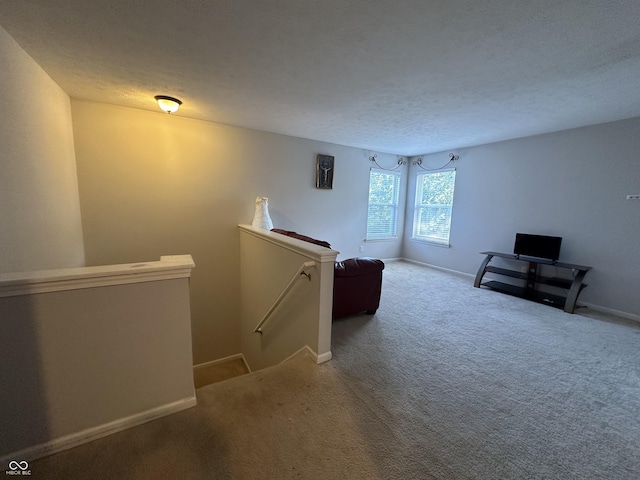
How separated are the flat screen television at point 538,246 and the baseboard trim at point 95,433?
4791 millimetres

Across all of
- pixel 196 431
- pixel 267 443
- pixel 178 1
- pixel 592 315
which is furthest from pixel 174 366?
pixel 592 315

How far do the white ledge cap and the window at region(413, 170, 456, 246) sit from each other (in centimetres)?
525

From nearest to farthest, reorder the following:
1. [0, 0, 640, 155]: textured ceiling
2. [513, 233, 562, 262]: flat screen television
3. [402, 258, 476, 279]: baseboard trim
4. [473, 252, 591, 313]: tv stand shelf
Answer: [0, 0, 640, 155]: textured ceiling
[473, 252, 591, 313]: tv stand shelf
[513, 233, 562, 262]: flat screen television
[402, 258, 476, 279]: baseboard trim

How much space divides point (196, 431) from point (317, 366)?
94 cm

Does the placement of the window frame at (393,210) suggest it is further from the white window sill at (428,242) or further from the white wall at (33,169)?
the white wall at (33,169)

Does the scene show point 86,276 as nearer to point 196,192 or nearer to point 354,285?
point 354,285

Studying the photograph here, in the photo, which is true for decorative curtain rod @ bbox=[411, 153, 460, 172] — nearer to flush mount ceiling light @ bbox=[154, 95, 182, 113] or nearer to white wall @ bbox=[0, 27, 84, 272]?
flush mount ceiling light @ bbox=[154, 95, 182, 113]

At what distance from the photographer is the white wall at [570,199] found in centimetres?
333

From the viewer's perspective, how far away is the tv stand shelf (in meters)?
3.46

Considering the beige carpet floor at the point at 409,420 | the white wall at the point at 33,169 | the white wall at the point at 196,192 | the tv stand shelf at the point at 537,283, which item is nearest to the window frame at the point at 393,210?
the white wall at the point at 196,192

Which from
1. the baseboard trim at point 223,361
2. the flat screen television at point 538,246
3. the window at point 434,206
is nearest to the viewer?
the flat screen television at point 538,246

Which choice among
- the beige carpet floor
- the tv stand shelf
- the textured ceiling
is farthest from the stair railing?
the tv stand shelf

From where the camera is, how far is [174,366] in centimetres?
167

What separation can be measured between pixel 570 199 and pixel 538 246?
77 centimetres
